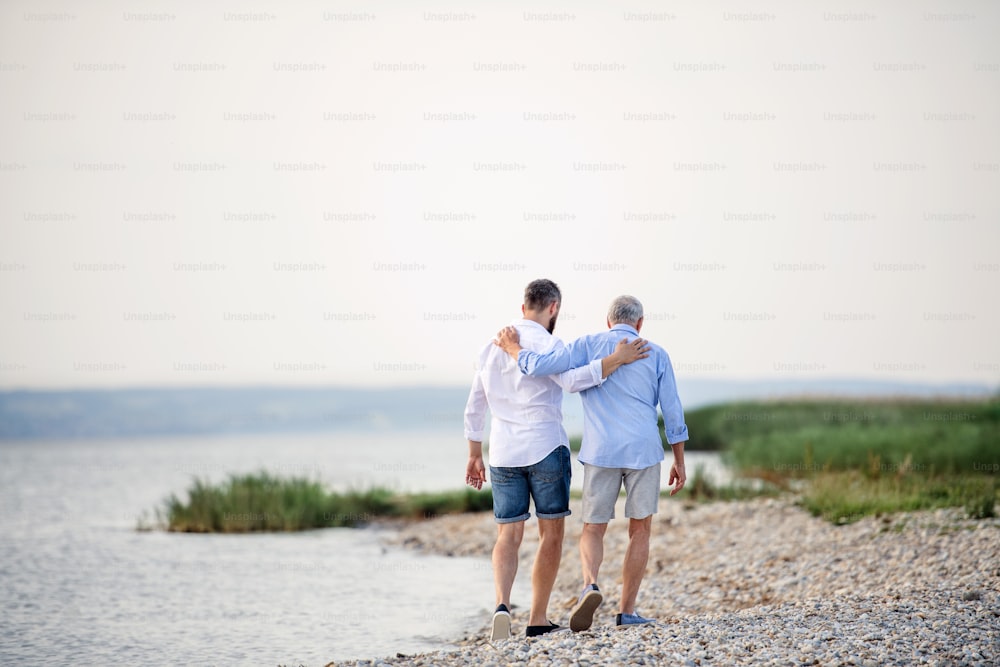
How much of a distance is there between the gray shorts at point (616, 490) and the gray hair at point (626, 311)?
93 cm

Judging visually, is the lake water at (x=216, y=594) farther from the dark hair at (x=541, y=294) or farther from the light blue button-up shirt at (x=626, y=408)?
the dark hair at (x=541, y=294)

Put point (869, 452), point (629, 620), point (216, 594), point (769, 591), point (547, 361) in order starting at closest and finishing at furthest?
point (547, 361), point (629, 620), point (769, 591), point (216, 594), point (869, 452)

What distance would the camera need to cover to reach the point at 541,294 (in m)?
5.97

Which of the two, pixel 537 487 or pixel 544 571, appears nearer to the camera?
pixel 537 487

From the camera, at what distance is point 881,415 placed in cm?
2473

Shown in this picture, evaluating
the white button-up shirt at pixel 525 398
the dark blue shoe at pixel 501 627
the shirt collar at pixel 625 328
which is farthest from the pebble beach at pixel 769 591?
the shirt collar at pixel 625 328

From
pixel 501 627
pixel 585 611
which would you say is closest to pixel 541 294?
pixel 585 611

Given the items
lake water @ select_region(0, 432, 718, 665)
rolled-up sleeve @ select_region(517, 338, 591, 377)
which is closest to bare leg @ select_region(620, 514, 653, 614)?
rolled-up sleeve @ select_region(517, 338, 591, 377)

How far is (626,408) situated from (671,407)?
0.28 metres

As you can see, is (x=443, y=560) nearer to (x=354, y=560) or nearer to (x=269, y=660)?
(x=354, y=560)

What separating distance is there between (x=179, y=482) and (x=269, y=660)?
2111 cm

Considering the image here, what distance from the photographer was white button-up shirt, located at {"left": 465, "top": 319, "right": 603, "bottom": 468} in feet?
18.9

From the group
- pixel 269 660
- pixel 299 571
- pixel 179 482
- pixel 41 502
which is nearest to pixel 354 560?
pixel 299 571

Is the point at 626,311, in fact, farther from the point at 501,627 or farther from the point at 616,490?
the point at 501,627
